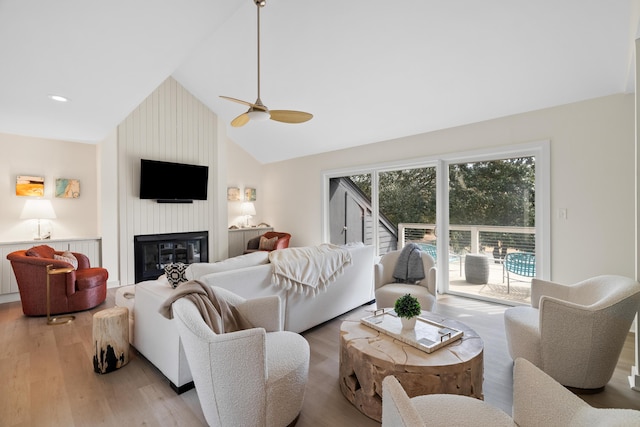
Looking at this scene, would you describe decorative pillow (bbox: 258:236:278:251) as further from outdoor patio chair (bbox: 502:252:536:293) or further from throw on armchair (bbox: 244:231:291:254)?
outdoor patio chair (bbox: 502:252:536:293)

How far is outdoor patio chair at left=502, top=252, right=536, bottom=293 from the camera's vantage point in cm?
364

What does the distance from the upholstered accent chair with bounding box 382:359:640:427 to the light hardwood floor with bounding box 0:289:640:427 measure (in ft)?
2.16

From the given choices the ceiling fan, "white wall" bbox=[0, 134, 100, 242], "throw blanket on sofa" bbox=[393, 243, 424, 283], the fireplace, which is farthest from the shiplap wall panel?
"throw blanket on sofa" bbox=[393, 243, 424, 283]

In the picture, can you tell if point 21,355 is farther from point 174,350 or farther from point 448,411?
point 448,411

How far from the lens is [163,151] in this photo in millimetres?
5336

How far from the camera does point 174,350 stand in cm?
201

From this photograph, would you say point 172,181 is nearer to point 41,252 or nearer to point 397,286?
point 41,252

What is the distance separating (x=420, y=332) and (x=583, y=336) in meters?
1.04

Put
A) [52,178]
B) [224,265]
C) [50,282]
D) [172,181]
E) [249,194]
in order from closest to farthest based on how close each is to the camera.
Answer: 1. [224,265]
2. [50,282]
3. [52,178]
4. [172,181]
5. [249,194]

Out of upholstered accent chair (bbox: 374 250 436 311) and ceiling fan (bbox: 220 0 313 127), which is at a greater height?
ceiling fan (bbox: 220 0 313 127)

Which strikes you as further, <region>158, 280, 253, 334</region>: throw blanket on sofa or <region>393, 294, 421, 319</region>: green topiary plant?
<region>393, 294, 421, 319</region>: green topiary plant

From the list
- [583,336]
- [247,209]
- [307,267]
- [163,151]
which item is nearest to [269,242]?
[247,209]

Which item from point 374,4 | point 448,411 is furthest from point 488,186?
point 448,411

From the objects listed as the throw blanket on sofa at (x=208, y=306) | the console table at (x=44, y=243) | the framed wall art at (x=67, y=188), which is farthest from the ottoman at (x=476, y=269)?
the framed wall art at (x=67, y=188)
